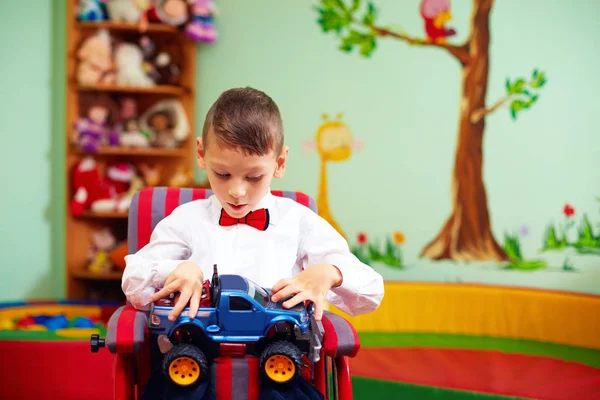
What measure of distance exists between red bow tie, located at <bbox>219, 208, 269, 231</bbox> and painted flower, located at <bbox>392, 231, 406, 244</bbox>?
2160mm

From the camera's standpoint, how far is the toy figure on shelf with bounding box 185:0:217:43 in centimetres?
373

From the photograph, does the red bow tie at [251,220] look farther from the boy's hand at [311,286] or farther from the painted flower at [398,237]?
the painted flower at [398,237]

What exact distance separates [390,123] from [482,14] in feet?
2.55

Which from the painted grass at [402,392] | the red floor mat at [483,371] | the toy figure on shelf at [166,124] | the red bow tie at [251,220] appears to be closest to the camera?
the red bow tie at [251,220]

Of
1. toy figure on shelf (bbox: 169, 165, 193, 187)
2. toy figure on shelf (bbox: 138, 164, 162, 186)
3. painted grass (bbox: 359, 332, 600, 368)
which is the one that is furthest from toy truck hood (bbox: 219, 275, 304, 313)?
toy figure on shelf (bbox: 138, 164, 162, 186)

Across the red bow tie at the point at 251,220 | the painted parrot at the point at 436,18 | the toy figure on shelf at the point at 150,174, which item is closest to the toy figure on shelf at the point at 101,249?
the toy figure on shelf at the point at 150,174

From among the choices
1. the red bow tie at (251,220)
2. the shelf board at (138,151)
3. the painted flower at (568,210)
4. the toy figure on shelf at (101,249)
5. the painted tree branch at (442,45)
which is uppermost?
Result: the painted tree branch at (442,45)

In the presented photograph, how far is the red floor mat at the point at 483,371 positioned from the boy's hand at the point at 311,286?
3.44ft

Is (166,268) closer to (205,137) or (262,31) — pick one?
(205,137)

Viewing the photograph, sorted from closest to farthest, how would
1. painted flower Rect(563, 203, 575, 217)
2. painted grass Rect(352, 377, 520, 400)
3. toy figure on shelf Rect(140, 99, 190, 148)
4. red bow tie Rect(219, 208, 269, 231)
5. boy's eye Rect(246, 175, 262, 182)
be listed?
boy's eye Rect(246, 175, 262, 182), red bow tie Rect(219, 208, 269, 231), painted grass Rect(352, 377, 520, 400), painted flower Rect(563, 203, 575, 217), toy figure on shelf Rect(140, 99, 190, 148)

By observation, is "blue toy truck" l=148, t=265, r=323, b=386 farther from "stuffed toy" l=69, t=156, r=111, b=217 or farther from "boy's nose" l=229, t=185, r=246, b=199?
"stuffed toy" l=69, t=156, r=111, b=217

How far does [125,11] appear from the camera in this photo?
12.1 feet

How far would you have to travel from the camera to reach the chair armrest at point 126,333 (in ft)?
4.36

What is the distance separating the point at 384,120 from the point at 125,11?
161cm
